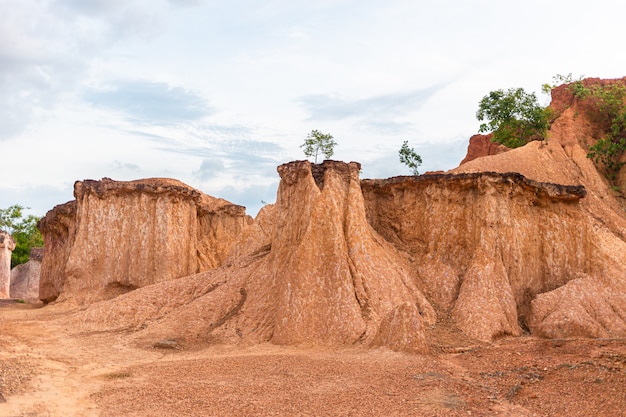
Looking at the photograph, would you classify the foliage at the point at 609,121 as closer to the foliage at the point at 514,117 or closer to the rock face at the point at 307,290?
the foliage at the point at 514,117

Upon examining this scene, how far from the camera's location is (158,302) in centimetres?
1767

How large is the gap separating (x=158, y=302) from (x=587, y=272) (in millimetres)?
12539

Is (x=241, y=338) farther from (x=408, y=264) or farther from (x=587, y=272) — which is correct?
(x=587, y=272)

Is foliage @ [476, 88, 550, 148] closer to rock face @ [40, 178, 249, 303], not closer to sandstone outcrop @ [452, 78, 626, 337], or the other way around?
sandstone outcrop @ [452, 78, 626, 337]

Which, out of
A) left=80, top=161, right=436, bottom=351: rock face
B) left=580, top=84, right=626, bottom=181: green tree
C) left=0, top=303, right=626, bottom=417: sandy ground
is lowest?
left=0, top=303, right=626, bottom=417: sandy ground

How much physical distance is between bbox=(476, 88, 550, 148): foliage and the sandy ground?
62.7ft

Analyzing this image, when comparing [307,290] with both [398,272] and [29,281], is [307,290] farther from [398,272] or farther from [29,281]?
[29,281]

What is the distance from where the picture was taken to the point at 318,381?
10648 millimetres

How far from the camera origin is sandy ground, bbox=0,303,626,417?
909cm

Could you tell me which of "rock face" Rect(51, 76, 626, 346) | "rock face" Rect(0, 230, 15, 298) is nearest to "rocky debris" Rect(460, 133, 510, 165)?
"rock face" Rect(51, 76, 626, 346)

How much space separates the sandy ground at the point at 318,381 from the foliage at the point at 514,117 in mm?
19097

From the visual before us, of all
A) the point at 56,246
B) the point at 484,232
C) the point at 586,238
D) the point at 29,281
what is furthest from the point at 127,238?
the point at 29,281

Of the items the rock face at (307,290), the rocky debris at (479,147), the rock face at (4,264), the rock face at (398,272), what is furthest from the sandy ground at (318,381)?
the rock face at (4,264)

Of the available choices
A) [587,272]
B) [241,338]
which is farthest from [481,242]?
[241,338]
